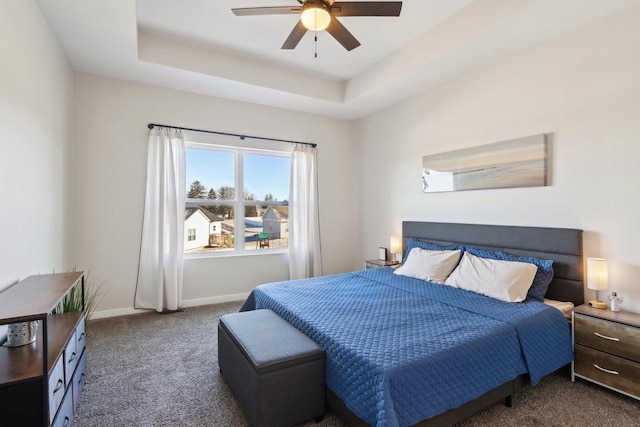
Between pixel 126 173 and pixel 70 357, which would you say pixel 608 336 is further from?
pixel 126 173

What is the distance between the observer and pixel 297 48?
3.38 metres

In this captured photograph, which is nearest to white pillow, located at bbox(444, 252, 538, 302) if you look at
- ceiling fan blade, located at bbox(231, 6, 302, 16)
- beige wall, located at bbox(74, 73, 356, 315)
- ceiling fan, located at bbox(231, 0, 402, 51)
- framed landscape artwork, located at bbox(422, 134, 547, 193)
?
framed landscape artwork, located at bbox(422, 134, 547, 193)

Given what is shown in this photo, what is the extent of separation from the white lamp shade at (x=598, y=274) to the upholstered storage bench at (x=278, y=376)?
6.95ft

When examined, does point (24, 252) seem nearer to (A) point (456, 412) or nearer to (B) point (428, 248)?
(A) point (456, 412)

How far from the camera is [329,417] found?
6.23 feet

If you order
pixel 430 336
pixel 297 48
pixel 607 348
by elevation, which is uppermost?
pixel 297 48

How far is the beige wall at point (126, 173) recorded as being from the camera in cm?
346

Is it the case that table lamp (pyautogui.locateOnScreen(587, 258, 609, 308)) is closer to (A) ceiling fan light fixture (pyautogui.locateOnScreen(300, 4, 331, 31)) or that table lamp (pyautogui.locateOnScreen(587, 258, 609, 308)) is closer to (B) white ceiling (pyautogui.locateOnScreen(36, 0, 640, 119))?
(B) white ceiling (pyautogui.locateOnScreen(36, 0, 640, 119))

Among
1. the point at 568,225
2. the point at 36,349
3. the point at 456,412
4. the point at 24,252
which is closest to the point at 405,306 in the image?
the point at 456,412

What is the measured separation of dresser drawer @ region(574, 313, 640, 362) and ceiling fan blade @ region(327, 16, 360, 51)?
263 cm

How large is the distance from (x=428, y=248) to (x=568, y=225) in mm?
1311

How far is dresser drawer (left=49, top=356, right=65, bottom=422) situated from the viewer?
149cm

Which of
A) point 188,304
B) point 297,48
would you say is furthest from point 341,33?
point 188,304

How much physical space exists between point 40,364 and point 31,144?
1579 millimetres
